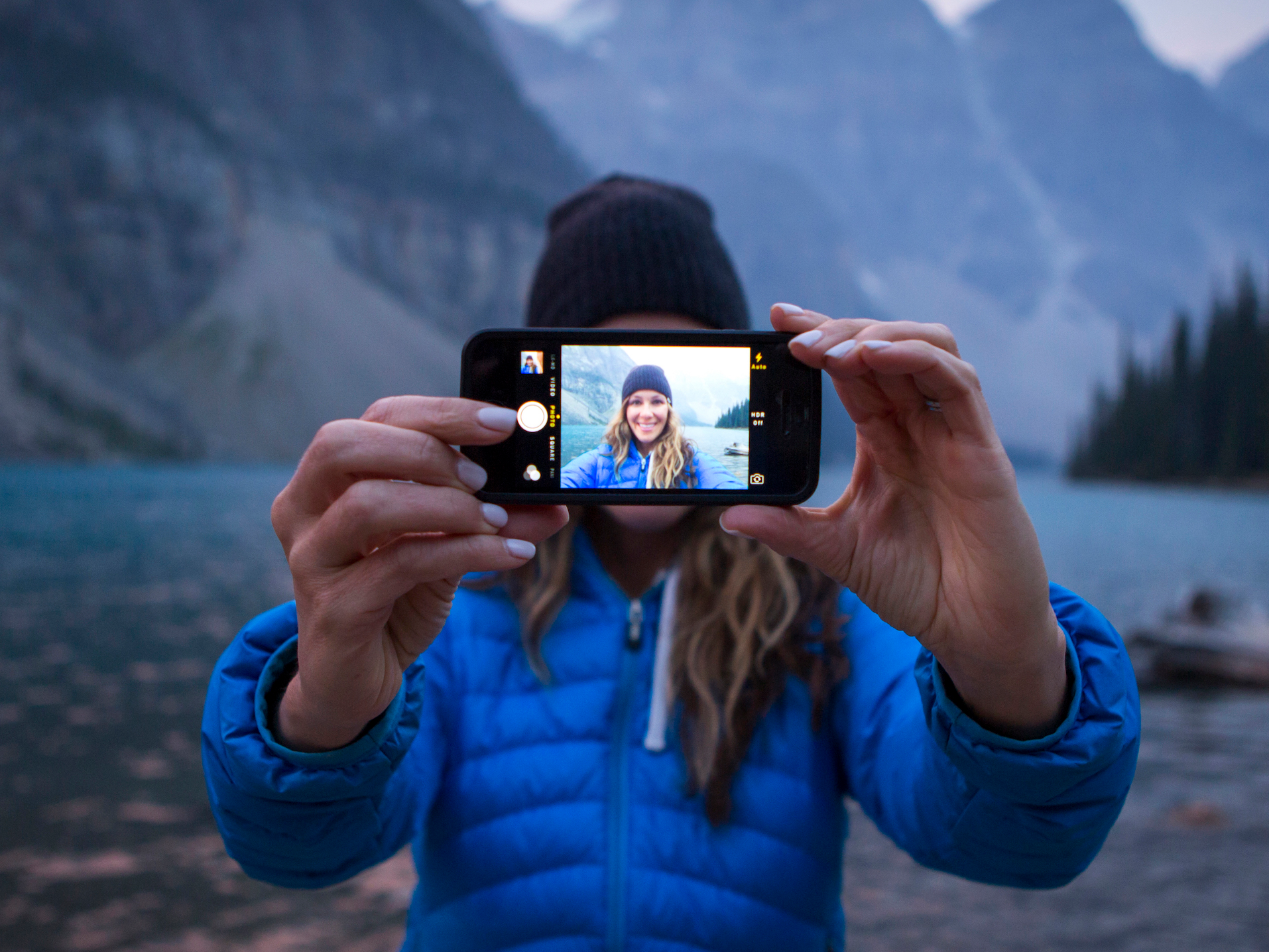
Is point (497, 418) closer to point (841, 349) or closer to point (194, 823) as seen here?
point (841, 349)

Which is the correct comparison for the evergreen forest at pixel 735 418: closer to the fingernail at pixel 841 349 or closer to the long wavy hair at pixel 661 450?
the long wavy hair at pixel 661 450

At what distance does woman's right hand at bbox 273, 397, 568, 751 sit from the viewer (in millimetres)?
1493

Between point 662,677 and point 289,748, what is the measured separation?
1.18 meters

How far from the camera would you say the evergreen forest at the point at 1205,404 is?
63781 millimetres

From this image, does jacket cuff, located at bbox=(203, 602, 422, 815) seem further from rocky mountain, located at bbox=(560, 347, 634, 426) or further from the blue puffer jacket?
rocky mountain, located at bbox=(560, 347, 634, 426)

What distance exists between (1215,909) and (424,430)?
9.81 m

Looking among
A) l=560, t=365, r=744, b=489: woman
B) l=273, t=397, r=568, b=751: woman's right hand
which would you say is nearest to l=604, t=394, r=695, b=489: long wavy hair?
l=560, t=365, r=744, b=489: woman

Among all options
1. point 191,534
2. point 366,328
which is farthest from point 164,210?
point 191,534

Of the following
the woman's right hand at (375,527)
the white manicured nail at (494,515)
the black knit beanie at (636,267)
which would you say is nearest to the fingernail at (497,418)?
the woman's right hand at (375,527)

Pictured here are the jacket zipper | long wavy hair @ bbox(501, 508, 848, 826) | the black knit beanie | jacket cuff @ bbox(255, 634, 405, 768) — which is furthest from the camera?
the black knit beanie

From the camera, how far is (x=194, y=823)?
32.9 feet

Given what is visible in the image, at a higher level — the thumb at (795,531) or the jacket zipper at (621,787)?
the thumb at (795,531)

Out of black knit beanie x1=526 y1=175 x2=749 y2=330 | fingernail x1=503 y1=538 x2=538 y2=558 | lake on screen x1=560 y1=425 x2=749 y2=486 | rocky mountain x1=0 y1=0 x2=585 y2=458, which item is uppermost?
rocky mountain x1=0 y1=0 x2=585 y2=458

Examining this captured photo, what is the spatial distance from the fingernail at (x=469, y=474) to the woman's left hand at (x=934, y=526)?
521mm
